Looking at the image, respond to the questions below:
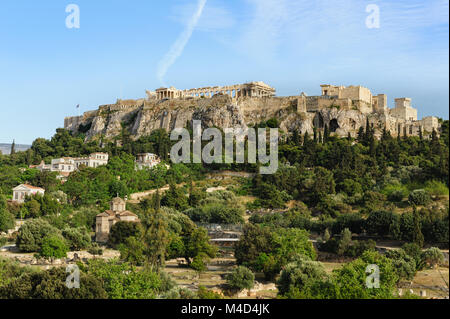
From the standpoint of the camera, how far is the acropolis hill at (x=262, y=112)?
74.4 metres

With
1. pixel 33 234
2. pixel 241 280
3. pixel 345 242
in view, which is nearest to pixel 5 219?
pixel 33 234

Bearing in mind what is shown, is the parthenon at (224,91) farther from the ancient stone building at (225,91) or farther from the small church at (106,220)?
the small church at (106,220)

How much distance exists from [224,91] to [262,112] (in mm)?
10296

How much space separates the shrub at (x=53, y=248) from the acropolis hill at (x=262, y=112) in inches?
1643

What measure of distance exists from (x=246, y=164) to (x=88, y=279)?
38.7 m

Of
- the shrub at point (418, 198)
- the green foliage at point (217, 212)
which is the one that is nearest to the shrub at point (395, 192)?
the shrub at point (418, 198)

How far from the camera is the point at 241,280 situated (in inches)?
1144

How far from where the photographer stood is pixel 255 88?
3334 inches

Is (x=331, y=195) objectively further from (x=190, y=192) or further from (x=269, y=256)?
(x=269, y=256)

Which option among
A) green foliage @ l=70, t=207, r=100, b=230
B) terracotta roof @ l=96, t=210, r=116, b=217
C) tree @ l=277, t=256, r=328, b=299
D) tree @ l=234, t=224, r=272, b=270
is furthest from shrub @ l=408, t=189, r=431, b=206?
green foliage @ l=70, t=207, r=100, b=230

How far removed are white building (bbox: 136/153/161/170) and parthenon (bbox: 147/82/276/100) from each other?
70.1 ft

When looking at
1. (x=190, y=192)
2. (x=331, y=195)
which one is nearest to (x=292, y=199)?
(x=331, y=195)
